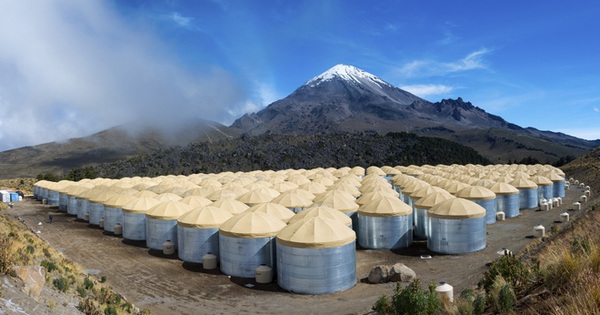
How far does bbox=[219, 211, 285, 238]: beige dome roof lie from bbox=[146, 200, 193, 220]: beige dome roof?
6.84m

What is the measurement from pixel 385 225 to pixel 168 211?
47.9 feet

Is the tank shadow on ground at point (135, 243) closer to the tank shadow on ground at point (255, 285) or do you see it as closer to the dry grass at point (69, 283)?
the tank shadow on ground at point (255, 285)

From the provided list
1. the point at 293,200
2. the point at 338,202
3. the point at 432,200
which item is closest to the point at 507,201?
the point at 432,200

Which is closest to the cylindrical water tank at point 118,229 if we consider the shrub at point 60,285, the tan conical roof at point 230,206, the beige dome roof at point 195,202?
the beige dome roof at point 195,202

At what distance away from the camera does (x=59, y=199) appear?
51.6m

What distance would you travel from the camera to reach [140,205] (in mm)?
31594

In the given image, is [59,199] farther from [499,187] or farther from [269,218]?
[499,187]

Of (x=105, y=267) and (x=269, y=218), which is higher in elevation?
(x=269, y=218)

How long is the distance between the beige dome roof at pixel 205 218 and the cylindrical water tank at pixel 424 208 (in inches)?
539

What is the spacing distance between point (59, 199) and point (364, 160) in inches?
2565

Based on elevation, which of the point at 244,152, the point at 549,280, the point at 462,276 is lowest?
the point at 462,276

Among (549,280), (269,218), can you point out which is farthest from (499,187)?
(549,280)

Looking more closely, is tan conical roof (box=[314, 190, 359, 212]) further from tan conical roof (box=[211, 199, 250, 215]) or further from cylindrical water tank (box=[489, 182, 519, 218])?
cylindrical water tank (box=[489, 182, 519, 218])

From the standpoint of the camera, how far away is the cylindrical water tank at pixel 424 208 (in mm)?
29047
